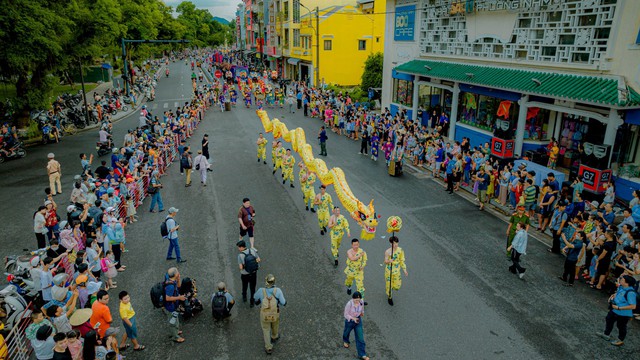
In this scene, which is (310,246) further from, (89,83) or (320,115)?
(89,83)

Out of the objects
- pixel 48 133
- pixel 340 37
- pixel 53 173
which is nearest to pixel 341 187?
Result: pixel 53 173

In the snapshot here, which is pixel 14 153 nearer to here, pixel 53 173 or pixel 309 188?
pixel 53 173

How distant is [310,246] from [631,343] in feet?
26.0

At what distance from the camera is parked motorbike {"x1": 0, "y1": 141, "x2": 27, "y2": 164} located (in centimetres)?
2247

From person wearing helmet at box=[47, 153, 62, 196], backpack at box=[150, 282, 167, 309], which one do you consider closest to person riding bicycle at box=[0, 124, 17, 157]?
person wearing helmet at box=[47, 153, 62, 196]

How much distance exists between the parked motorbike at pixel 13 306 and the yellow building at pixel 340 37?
3831cm

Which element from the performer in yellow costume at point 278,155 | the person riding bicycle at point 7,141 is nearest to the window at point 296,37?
the person riding bicycle at point 7,141

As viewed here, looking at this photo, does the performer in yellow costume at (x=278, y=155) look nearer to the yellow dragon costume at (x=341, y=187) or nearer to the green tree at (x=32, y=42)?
the yellow dragon costume at (x=341, y=187)

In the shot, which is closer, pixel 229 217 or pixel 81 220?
pixel 81 220

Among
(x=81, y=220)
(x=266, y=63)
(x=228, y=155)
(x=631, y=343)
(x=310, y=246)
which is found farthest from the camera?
(x=266, y=63)

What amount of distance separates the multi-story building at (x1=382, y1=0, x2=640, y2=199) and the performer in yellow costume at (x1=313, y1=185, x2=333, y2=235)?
30.7 feet

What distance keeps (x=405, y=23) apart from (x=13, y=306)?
85.0 feet

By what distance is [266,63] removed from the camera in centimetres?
7325

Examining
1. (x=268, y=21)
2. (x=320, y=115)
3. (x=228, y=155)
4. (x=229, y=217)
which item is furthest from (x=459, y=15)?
(x=268, y=21)
